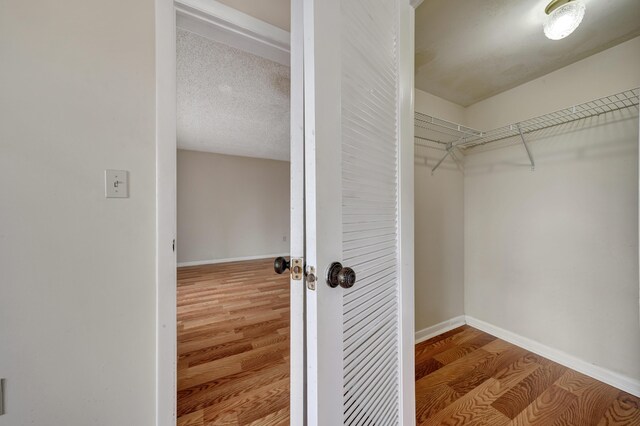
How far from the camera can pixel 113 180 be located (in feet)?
2.85

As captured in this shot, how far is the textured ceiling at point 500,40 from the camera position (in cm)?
113

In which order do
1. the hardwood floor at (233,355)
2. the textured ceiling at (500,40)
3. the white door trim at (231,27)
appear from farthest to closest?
the hardwood floor at (233,355) → the textured ceiling at (500,40) → the white door trim at (231,27)

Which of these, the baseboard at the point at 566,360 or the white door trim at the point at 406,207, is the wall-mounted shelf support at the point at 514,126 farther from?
the baseboard at the point at 566,360

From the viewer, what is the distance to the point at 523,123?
1.61 meters

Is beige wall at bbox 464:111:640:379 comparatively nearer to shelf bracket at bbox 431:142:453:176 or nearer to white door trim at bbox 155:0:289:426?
shelf bracket at bbox 431:142:453:176

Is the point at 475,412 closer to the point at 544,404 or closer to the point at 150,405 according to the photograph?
the point at 544,404

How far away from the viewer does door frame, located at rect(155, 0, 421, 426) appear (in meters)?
0.91

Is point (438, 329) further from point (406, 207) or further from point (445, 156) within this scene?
point (406, 207)

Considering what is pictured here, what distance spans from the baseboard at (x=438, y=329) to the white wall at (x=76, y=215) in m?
1.77

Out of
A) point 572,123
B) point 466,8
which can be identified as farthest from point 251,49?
point 572,123

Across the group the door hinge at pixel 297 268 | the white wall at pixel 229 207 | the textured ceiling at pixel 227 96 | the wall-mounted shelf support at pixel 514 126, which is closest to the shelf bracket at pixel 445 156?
the wall-mounted shelf support at pixel 514 126

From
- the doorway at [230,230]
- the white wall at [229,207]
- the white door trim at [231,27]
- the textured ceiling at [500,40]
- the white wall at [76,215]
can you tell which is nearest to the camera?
the white wall at [76,215]

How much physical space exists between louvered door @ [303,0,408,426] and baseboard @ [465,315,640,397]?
156 centimetres

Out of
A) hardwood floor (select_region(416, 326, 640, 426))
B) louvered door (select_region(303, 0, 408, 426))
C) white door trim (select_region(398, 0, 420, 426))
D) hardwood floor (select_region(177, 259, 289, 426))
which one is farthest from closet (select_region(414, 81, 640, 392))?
hardwood floor (select_region(177, 259, 289, 426))
